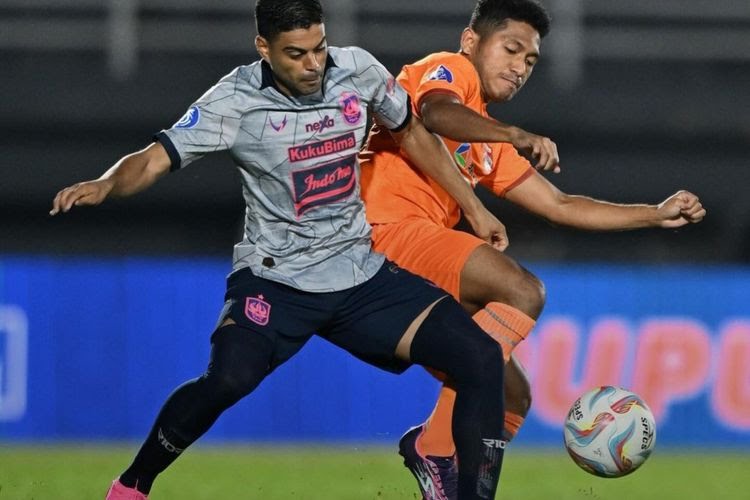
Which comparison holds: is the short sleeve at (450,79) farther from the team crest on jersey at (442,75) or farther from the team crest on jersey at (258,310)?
the team crest on jersey at (258,310)

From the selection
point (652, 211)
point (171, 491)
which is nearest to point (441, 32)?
point (171, 491)

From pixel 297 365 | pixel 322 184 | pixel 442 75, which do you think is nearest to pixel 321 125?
pixel 322 184

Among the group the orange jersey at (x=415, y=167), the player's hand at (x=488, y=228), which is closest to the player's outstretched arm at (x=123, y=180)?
the orange jersey at (x=415, y=167)

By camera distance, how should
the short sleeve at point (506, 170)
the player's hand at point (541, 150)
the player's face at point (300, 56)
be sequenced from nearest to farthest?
1. the player's hand at point (541, 150)
2. the player's face at point (300, 56)
3. the short sleeve at point (506, 170)

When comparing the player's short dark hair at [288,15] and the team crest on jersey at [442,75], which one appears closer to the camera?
the player's short dark hair at [288,15]

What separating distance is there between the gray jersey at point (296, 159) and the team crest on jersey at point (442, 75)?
12.9 inches

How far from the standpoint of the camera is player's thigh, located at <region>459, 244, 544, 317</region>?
540cm

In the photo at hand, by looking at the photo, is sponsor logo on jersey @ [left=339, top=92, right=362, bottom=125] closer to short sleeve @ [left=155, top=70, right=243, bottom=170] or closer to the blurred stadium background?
short sleeve @ [left=155, top=70, right=243, bottom=170]

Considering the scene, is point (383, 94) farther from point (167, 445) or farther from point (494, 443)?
point (167, 445)

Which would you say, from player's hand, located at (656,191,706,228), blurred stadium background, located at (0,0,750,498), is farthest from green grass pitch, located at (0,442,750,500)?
blurred stadium background, located at (0,0,750,498)

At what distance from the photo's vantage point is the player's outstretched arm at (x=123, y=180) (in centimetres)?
466

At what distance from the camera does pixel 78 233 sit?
597 inches

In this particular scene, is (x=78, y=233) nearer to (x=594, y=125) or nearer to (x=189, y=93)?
(x=189, y=93)

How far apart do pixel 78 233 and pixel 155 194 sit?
923 mm
